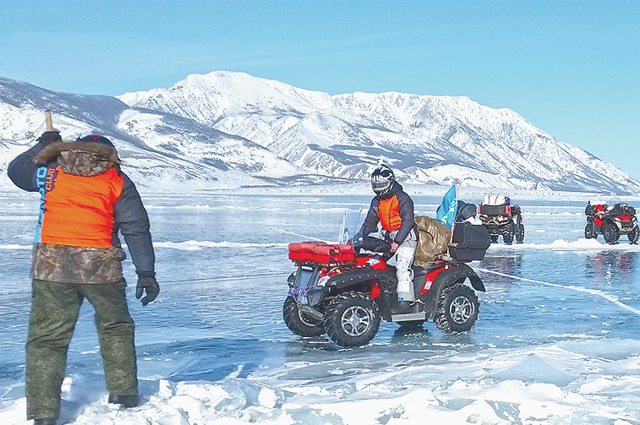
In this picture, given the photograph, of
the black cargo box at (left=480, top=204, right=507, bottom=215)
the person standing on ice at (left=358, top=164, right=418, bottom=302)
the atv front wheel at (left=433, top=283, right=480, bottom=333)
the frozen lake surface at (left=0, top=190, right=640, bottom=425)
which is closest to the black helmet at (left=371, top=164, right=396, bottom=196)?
the person standing on ice at (left=358, top=164, right=418, bottom=302)

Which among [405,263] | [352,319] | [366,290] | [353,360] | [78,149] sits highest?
[78,149]

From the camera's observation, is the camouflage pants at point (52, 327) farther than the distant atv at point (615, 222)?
No

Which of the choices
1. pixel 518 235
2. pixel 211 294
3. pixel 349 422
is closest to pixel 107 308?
pixel 349 422

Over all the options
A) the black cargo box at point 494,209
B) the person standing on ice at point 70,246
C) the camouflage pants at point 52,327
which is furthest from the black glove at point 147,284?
the black cargo box at point 494,209

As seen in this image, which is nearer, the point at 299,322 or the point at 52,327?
the point at 52,327

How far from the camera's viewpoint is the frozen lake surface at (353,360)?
184 inches

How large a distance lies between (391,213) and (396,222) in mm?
104

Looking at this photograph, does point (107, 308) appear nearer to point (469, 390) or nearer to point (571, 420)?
point (469, 390)

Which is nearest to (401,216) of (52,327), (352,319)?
(352,319)

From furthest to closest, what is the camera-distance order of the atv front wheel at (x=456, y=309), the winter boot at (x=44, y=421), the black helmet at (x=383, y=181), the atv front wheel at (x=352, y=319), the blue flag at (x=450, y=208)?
the blue flag at (x=450, y=208)
the atv front wheel at (x=456, y=309)
the black helmet at (x=383, y=181)
the atv front wheel at (x=352, y=319)
the winter boot at (x=44, y=421)

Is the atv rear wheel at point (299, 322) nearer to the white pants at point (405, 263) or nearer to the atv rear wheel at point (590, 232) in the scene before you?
the white pants at point (405, 263)

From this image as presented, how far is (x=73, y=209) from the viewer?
4.26m

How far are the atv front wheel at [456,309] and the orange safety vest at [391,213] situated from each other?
963mm

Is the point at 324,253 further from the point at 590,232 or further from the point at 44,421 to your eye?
the point at 590,232
